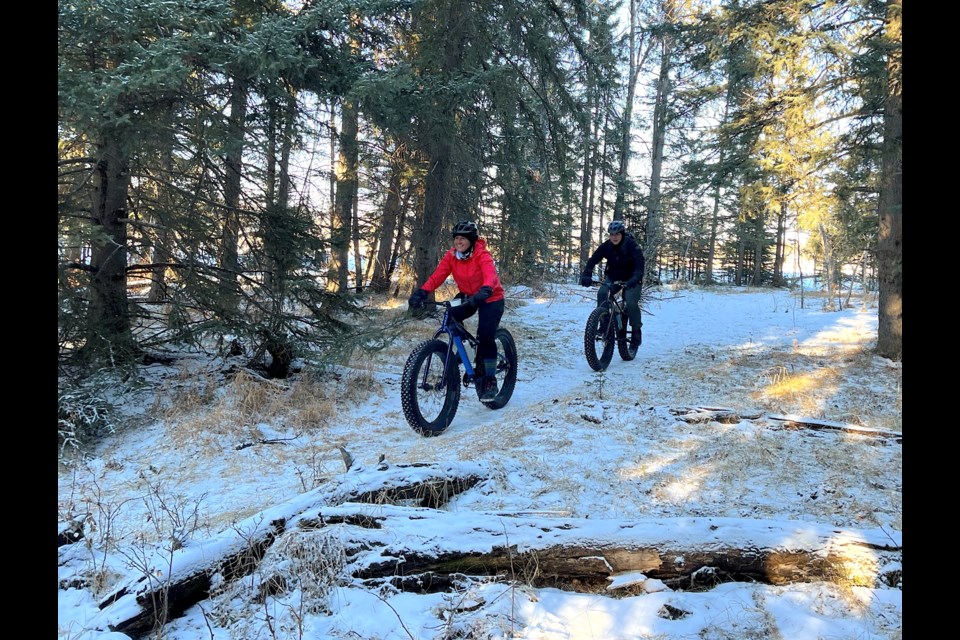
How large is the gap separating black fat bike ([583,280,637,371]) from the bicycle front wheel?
2.98 metres

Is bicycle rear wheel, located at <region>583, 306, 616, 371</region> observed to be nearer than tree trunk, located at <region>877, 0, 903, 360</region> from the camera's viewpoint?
No

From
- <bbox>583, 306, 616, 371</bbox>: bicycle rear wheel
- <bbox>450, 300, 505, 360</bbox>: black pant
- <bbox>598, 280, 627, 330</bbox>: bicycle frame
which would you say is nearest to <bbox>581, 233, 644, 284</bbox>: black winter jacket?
<bbox>598, 280, 627, 330</bbox>: bicycle frame

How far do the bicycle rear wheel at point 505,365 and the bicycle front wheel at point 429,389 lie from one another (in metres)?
0.80

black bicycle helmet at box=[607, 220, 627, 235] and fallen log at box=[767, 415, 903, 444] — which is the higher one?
black bicycle helmet at box=[607, 220, 627, 235]

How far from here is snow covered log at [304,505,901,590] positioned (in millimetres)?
2297

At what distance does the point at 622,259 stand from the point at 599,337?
4.59 feet

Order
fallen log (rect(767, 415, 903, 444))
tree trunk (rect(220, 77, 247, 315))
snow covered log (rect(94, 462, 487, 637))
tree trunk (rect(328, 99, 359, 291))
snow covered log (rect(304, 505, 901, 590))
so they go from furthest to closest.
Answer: tree trunk (rect(328, 99, 359, 291)), tree trunk (rect(220, 77, 247, 315)), fallen log (rect(767, 415, 903, 444)), snow covered log (rect(304, 505, 901, 590)), snow covered log (rect(94, 462, 487, 637))

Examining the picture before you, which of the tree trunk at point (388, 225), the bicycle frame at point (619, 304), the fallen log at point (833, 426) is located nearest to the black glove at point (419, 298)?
the bicycle frame at point (619, 304)

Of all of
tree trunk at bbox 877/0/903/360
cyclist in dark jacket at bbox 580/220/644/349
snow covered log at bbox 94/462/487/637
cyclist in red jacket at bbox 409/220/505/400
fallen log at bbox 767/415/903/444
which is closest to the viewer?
snow covered log at bbox 94/462/487/637

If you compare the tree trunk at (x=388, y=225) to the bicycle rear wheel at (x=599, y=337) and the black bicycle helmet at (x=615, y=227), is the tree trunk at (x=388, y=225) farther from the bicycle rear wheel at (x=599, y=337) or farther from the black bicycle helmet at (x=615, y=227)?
the bicycle rear wheel at (x=599, y=337)

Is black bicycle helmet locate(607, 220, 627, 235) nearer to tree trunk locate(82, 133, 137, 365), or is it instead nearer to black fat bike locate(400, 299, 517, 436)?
black fat bike locate(400, 299, 517, 436)

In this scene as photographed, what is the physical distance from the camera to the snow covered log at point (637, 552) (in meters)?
2.30

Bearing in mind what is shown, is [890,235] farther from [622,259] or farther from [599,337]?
[599,337]
